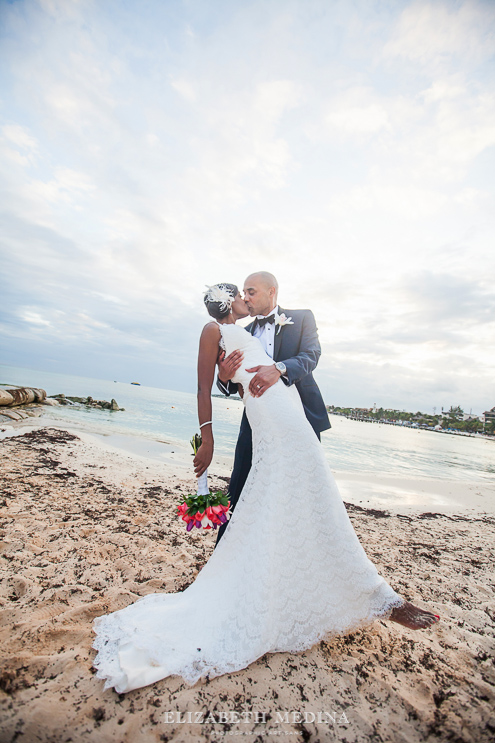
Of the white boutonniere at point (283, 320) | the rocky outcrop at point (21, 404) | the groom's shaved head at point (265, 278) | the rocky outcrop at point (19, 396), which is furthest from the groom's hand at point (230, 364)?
the rocky outcrop at point (19, 396)

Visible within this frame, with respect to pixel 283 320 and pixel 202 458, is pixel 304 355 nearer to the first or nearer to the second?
pixel 283 320

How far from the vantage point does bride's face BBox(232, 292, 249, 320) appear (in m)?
2.74

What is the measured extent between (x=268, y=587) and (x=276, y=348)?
1.77 metres

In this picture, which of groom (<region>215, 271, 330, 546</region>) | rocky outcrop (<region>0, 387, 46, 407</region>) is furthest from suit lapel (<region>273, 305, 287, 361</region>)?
rocky outcrop (<region>0, 387, 46, 407</region>)

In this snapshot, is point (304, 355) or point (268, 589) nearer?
point (268, 589)

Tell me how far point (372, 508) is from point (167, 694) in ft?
23.0

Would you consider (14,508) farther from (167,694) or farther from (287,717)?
(287,717)

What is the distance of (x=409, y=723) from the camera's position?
5.80ft

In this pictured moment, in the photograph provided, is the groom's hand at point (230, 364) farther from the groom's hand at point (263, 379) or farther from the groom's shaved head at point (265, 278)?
the groom's shaved head at point (265, 278)

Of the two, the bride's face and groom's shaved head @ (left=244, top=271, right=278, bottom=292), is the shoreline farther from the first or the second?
groom's shaved head @ (left=244, top=271, right=278, bottom=292)

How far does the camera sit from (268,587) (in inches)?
80.6

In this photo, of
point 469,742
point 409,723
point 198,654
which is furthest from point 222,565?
point 469,742

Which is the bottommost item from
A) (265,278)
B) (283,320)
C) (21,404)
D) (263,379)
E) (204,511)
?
(21,404)

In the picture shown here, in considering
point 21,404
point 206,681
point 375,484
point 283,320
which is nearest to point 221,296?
point 283,320
